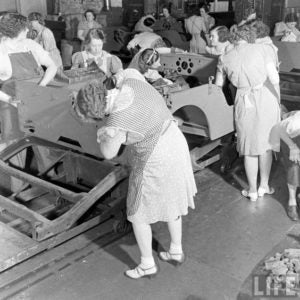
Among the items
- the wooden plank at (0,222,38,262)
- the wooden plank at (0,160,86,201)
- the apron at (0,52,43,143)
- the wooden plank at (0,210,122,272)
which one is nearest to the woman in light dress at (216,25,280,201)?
the wooden plank at (0,210,122,272)

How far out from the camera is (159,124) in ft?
10.7

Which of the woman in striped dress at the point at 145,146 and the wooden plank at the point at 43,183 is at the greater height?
the woman in striped dress at the point at 145,146

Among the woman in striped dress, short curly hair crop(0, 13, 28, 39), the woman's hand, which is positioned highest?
short curly hair crop(0, 13, 28, 39)

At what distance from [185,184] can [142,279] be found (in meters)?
0.75

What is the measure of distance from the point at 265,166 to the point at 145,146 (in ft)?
6.23

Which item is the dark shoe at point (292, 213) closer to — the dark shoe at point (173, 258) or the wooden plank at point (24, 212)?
the dark shoe at point (173, 258)

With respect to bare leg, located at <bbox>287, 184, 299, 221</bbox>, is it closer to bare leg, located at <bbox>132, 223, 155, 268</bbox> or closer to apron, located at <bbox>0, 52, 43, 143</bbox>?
bare leg, located at <bbox>132, 223, 155, 268</bbox>

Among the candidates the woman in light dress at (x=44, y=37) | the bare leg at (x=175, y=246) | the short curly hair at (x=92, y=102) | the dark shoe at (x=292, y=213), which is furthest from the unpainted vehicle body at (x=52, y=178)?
the woman in light dress at (x=44, y=37)

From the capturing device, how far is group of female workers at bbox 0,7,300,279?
313cm

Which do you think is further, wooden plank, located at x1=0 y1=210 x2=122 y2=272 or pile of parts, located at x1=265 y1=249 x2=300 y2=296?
wooden plank, located at x1=0 y1=210 x2=122 y2=272

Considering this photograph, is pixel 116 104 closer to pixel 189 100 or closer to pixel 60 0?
pixel 189 100

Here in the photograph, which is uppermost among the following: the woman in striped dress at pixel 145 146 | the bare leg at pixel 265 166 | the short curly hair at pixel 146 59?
the short curly hair at pixel 146 59

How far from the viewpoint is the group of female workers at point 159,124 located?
3.13m

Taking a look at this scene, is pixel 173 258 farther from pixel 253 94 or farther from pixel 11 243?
pixel 253 94
